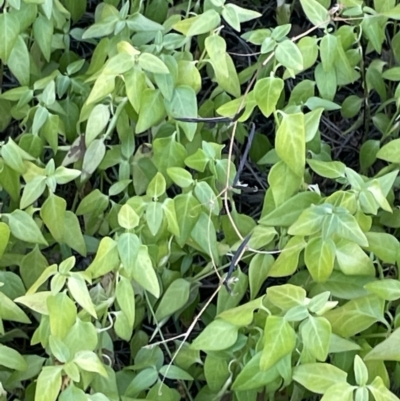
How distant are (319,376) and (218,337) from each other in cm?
11

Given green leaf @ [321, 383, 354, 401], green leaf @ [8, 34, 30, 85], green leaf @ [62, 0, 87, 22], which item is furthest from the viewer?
green leaf @ [62, 0, 87, 22]

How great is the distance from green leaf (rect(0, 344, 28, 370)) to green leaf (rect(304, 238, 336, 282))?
0.30m

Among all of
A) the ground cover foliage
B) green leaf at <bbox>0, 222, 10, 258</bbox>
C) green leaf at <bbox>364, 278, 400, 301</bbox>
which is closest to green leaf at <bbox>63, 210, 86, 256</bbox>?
the ground cover foliage

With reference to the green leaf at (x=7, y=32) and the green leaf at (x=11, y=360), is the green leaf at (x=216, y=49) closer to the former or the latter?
the green leaf at (x=7, y=32)

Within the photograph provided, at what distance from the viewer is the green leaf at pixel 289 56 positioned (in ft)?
2.21

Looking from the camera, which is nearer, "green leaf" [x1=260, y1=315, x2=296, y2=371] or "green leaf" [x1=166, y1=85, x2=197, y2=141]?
"green leaf" [x1=260, y1=315, x2=296, y2=371]

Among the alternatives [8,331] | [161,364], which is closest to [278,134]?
[161,364]

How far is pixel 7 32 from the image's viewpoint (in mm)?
750

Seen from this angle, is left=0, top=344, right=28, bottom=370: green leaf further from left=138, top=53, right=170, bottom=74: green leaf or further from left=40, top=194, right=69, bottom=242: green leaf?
left=138, top=53, right=170, bottom=74: green leaf

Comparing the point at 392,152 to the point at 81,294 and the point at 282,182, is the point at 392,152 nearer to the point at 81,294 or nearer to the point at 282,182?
the point at 282,182

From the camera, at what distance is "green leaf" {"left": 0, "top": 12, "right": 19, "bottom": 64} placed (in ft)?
2.46

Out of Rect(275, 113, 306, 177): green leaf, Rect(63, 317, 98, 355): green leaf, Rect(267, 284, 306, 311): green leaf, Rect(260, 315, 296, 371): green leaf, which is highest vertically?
Rect(275, 113, 306, 177): green leaf

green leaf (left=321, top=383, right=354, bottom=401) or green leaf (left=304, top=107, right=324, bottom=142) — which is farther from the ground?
green leaf (left=304, top=107, right=324, bottom=142)

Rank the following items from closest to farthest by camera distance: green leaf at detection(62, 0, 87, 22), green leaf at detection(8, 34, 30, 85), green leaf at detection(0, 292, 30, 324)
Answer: green leaf at detection(0, 292, 30, 324) < green leaf at detection(8, 34, 30, 85) < green leaf at detection(62, 0, 87, 22)
